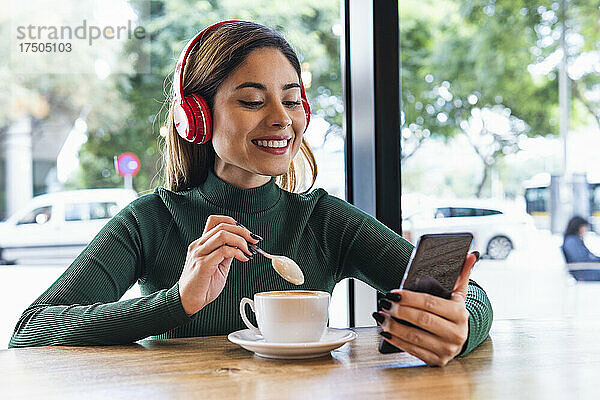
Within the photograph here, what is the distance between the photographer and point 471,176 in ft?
10.4

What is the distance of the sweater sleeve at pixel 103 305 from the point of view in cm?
113

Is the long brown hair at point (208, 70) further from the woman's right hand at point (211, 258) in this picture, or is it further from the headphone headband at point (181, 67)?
the woman's right hand at point (211, 258)

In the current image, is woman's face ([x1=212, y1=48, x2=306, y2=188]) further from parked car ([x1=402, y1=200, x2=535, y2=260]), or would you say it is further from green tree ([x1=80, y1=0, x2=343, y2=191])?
parked car ([x1=402, y1=200, x2=535, y2=260])

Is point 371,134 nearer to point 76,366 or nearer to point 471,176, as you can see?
point 76,366

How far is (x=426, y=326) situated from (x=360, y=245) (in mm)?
591

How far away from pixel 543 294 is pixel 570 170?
67cm

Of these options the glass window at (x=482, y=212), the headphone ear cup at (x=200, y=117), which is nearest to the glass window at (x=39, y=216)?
the headphone ear cup at (x=200, y=117)

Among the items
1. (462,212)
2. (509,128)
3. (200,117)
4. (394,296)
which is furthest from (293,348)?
(509,128)

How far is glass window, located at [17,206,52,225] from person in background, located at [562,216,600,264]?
267cm

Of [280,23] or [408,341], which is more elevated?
[280,23]

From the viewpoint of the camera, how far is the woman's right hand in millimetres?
1041

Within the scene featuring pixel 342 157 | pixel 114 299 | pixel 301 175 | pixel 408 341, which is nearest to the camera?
pixel 408 341

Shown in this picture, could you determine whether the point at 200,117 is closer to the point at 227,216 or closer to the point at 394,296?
the point at 227,216

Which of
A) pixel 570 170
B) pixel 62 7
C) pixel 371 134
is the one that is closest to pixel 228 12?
pixel 62 7
